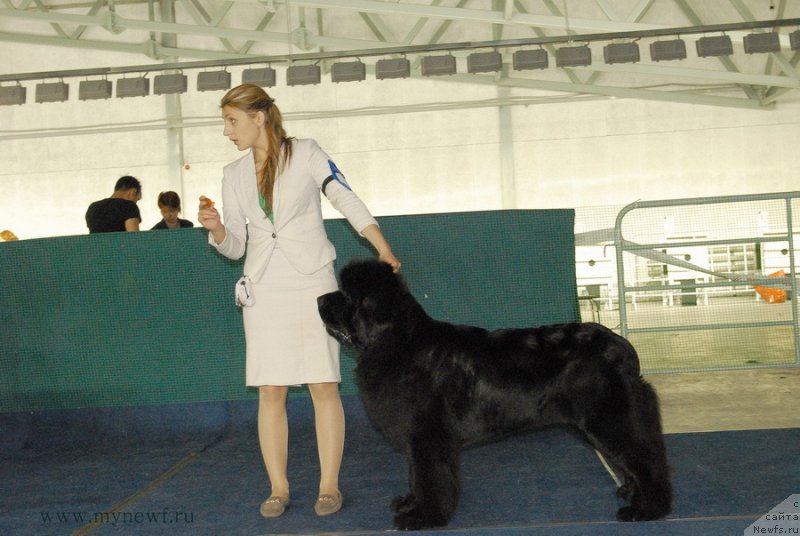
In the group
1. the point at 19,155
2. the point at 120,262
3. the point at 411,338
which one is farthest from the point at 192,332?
the point at 19,155

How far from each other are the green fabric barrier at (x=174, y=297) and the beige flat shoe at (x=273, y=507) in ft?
6.07

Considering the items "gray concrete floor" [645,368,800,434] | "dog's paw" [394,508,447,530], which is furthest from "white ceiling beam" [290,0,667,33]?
"dog's paw" [394,508,447,530]

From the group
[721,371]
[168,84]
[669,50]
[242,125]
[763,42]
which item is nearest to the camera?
[242,125]

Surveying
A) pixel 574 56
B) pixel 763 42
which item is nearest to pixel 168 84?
pixel 574 56

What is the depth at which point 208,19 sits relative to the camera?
1588cm

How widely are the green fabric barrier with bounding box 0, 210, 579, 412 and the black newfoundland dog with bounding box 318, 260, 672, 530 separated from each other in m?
2.08

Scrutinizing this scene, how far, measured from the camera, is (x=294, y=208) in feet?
10.9

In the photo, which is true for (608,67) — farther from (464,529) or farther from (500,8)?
(464,529)

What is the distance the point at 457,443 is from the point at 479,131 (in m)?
13.7

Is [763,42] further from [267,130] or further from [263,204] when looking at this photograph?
[263,204]

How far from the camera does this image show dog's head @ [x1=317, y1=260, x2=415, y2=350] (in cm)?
309

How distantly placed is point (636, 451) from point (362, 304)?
1255mm

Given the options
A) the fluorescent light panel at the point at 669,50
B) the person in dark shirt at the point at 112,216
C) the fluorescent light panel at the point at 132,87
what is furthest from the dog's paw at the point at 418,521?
the fluorescent light panel at the point at 132,87

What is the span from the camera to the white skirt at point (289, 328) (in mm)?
3326
